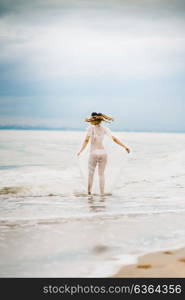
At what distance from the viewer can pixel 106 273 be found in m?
2.65

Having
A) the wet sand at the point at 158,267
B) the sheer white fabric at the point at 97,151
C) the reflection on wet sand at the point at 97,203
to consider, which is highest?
the sheer white fabric at the point at 97,151

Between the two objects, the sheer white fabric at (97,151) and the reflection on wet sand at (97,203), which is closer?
the reflection on wet sand at (97,203)

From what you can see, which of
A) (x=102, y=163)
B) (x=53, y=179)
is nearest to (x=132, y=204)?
(x=102, y=163)

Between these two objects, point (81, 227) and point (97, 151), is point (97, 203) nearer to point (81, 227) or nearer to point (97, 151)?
point (97, 151)

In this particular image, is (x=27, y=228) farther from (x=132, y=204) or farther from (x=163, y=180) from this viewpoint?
(x=163, y=180)

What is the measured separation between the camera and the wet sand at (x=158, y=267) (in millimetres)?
2619

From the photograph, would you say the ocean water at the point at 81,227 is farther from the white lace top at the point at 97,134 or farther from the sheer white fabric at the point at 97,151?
the white lace top at the point at 97,134

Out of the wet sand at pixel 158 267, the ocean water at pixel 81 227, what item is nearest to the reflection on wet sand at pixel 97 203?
the ocean water at pixel 81 227

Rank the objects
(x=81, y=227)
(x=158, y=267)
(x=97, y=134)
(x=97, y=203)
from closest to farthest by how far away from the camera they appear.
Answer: (x=158, y=267)
(x=81, y=227)
(x=97, y=203)
(x=97, y=134)

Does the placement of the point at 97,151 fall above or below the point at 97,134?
below

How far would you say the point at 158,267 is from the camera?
8.87 ft

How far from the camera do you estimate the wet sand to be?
2619 millimetres

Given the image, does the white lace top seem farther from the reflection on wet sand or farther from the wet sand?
Result: the wet sand

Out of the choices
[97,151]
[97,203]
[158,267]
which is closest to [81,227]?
[158,267]
